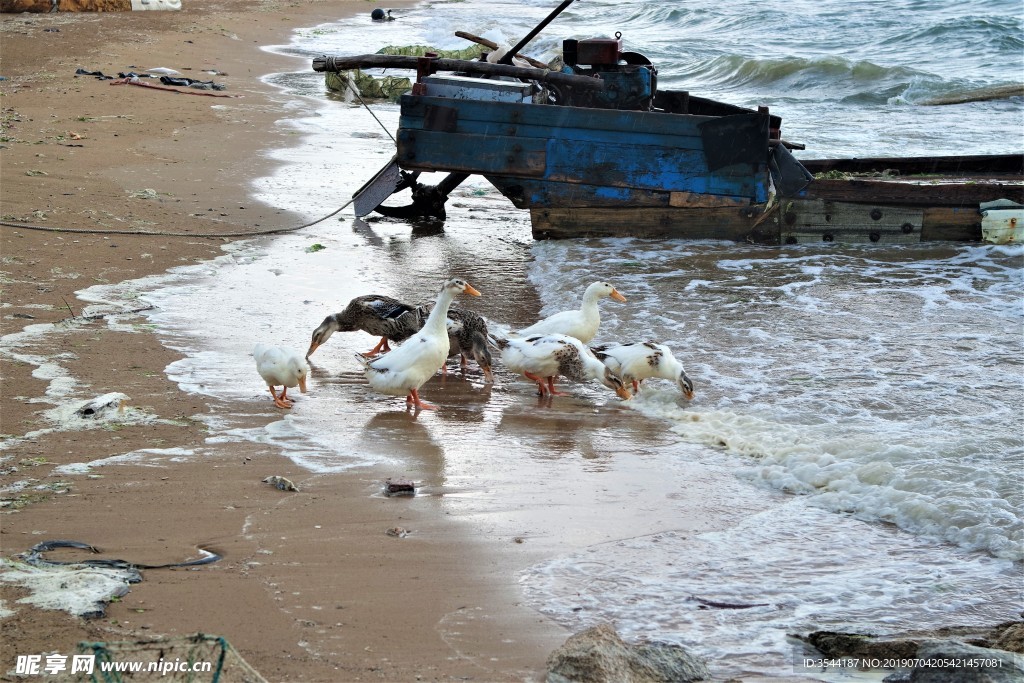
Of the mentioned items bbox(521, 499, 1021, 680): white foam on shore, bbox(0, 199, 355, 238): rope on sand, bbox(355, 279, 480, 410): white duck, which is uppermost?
bbox(0, 199, 355, 238): rope on sand

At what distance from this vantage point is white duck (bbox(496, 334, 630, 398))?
714 centimetres

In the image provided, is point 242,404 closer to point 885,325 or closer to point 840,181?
point 885,325

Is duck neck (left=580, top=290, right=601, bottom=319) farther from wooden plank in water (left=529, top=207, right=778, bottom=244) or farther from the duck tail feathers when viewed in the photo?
wooden plank in water (left=529, top=207, right=778, bottom=244)

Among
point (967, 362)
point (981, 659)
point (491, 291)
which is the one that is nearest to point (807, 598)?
point (981, 659)

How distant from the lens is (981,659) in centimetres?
361

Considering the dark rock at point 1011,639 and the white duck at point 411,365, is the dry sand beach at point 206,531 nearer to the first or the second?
the white duck at point 411,365

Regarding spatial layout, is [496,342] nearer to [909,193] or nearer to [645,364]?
[645,364]

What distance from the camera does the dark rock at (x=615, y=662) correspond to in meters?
3.66

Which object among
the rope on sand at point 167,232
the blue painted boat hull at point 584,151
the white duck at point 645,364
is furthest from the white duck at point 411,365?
the blue painted boat hull at point 584,151

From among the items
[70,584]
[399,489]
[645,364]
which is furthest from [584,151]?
[70,584]

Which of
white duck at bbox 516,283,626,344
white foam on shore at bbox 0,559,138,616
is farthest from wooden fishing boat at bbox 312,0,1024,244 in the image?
white foam on shore at bbox 0,559,138,616

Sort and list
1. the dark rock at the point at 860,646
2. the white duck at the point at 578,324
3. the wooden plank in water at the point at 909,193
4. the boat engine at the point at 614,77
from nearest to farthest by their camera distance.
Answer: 1. the dark rock at the point at 860,646
2. the white duck at the point at 578,324
3. the wooden plank in water at the point at 909,193
4. the boat engine at the point at 614,77

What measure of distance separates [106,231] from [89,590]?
21.6ft

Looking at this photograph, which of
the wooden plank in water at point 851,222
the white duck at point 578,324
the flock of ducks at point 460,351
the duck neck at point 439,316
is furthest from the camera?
the wooden plank in water at point 851,222
